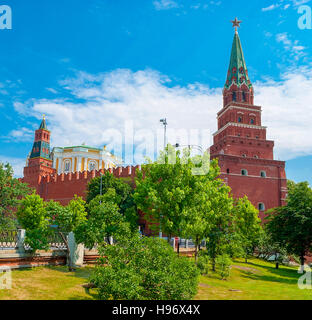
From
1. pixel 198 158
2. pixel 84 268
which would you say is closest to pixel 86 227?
pixel 84 268

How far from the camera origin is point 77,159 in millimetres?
65688

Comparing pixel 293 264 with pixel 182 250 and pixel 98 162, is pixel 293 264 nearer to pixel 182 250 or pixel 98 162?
pixel 182 250

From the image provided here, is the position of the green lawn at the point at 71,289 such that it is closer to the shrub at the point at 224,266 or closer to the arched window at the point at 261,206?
the shrub at the point at 224,266

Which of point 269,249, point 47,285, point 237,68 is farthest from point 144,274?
point 237,68

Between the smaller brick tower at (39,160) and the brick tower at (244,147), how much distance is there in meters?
27.3

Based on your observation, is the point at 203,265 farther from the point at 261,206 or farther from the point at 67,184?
the point at 67,184

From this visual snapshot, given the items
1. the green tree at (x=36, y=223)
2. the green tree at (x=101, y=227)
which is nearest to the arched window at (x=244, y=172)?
the green tree at (x=36, y=223)

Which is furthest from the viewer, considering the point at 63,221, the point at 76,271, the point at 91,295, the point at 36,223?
the point at 36,223

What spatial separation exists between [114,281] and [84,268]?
6.23 metres

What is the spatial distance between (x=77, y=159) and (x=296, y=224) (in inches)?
1949

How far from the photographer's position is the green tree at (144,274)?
9.79m

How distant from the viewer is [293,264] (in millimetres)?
29469

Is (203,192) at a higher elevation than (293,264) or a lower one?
higher

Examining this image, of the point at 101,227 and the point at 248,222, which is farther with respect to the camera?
the point at 248,222
